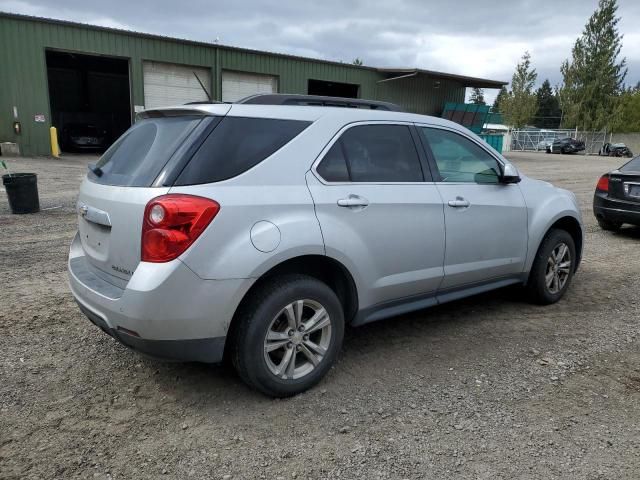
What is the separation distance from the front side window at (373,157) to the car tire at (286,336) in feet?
2.43

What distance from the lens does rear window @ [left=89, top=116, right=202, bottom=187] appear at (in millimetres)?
2887

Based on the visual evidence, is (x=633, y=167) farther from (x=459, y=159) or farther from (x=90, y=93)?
(x=90, y=93)

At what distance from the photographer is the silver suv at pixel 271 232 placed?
106 inches

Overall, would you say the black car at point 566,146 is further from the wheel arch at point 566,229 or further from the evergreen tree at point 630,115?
the wheel arch at point 566,229

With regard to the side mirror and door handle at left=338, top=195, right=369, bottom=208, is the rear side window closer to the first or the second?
door handle at left=338, top=195, right=369, bottom=208

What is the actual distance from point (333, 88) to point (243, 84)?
7162mm

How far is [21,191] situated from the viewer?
8477mm

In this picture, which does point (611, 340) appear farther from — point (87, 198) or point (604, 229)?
point (604, 229)

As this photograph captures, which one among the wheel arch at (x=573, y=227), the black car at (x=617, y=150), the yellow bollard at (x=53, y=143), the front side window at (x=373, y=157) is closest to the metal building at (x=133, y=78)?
the yellow bollard at (x=53, y=143)

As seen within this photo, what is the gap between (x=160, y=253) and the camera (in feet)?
8.67

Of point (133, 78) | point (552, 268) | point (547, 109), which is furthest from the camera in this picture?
point (547, 109)

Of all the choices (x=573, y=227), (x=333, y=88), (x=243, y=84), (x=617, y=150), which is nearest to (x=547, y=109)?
(x=617, y=150)

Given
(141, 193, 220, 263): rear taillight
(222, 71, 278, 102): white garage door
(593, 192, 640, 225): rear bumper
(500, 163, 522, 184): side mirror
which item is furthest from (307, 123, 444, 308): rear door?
(222, 71, 278, 102): white garage door

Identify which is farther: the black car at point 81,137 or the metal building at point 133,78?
the black car at point 81,137
